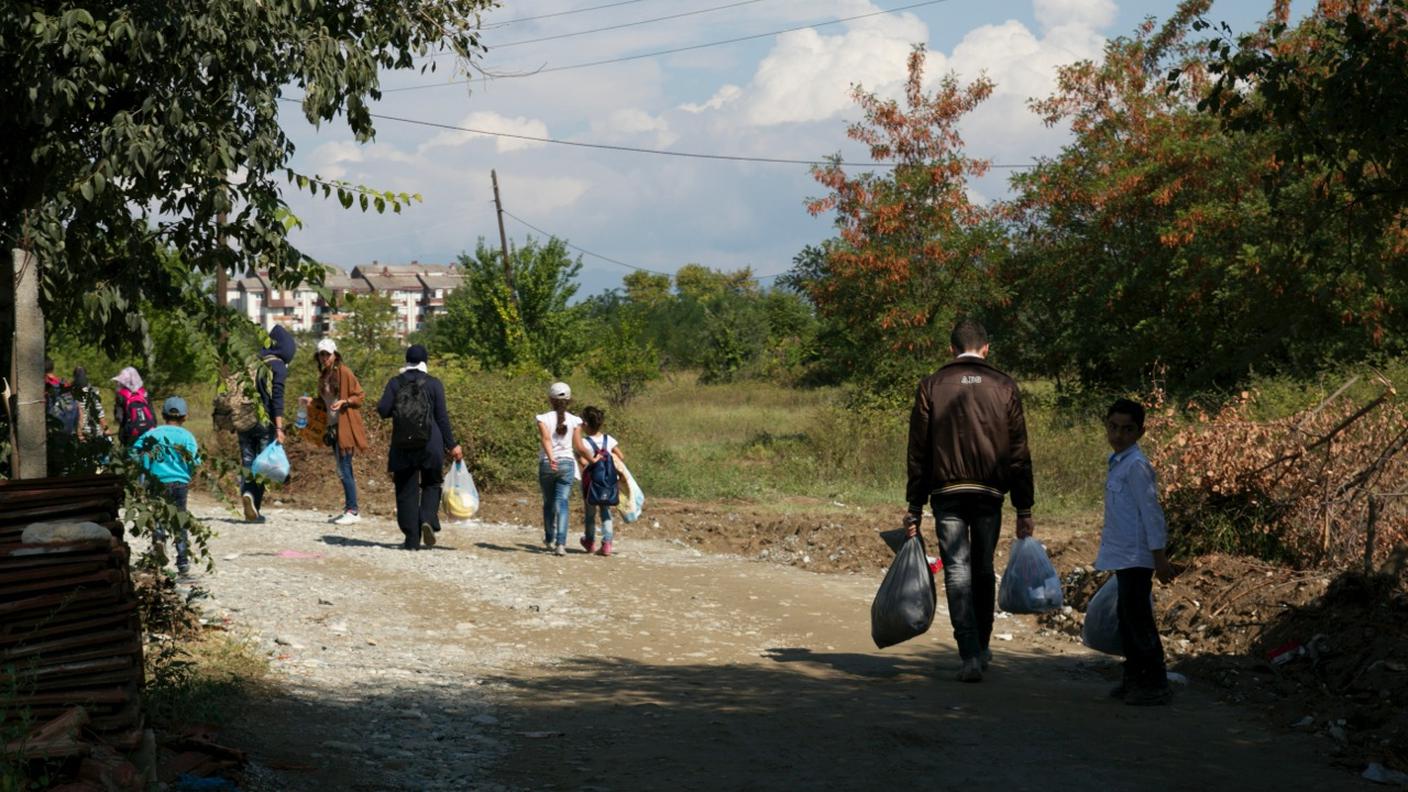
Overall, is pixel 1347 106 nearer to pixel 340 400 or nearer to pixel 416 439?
pixel 416 439

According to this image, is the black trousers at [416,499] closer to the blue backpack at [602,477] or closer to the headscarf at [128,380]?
the blue backpack at [602,477]

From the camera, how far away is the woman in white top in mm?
13531

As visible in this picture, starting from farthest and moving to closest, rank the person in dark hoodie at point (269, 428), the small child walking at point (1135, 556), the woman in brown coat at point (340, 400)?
the woman in brown coat at point (340, 400) < the person in dark hoodie at point (269, 428) < the small child walking at point (1135, 556)

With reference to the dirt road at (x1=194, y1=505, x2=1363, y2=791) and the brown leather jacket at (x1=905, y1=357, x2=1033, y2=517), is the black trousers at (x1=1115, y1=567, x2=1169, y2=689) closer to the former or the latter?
the dirt road at (x1=194, y1=505, x2=1363, y2=791)

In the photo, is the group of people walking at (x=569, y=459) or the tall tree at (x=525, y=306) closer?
the group of people walking at (x=569, y=459)

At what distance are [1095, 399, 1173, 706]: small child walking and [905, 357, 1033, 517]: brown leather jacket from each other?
0.53m

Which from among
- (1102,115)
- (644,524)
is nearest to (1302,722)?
(644,524)

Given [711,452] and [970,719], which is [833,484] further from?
[970,719]

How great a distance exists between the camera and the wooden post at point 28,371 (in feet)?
21.6

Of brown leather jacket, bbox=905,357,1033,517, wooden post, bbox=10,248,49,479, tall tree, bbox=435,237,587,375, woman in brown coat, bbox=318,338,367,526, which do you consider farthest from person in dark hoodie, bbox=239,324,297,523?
tall tree, bbox=435,237,587,375

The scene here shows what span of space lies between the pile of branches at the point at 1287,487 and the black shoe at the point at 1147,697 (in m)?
3.23

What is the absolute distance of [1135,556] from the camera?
25.8 ft

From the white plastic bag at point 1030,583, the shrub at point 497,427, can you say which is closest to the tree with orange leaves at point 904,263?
the shrub at point 497,427

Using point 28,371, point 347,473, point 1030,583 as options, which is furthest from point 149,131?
point 347,473
